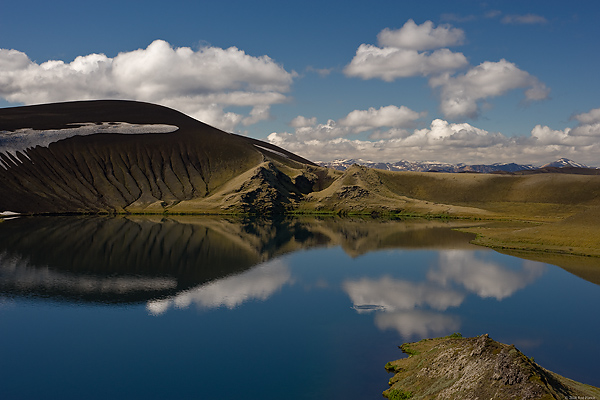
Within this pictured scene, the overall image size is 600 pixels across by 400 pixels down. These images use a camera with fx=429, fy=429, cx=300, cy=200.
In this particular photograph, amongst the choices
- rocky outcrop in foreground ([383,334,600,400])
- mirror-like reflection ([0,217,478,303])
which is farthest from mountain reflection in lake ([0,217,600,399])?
rocky outcrop in foreground ([383,334,600,400])

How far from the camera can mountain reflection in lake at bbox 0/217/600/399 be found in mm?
34219

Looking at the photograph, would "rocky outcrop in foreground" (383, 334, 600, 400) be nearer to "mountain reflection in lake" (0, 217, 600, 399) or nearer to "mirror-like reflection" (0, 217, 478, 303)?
"mountain reflection in lake" (0, 217, 600, 399)

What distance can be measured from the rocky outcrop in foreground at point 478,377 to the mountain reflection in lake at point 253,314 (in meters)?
2.92

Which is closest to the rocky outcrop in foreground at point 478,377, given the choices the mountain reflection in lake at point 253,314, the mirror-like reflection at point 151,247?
the mountain reflection in lake at point 253,314

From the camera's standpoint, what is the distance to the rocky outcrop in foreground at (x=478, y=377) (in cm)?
2434

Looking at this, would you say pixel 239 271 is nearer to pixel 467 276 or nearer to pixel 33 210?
pixel 467 276

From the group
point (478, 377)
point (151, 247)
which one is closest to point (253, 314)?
point (478, 377)

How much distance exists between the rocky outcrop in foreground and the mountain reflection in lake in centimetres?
292

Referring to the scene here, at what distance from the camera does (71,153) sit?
192 meters

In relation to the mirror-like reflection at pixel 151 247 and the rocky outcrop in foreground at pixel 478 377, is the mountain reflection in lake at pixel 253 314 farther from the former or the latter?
the rocky outcrop in foreground at pixel 478 377

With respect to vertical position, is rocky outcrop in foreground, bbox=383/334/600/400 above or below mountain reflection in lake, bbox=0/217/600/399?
above

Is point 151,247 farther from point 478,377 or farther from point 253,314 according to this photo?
point 478,377

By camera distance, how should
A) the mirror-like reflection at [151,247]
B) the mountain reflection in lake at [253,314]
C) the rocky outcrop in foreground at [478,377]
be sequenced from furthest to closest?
the mirror-like reflection at [151,247], the mountain reflection in lake at [253,314], the rocky outcrop in foreground at [478,377]

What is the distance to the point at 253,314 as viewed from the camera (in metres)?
50.3
